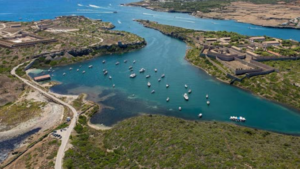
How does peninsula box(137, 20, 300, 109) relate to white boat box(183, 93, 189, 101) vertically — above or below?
above

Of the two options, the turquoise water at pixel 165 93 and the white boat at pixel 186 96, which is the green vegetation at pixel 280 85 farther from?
the white boat at pixel 186 96

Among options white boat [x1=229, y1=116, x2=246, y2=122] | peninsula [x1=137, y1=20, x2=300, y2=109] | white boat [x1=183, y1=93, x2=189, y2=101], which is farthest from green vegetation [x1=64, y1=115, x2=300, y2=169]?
peninsula [x1=137, y1=20, x2=300, y2=109]

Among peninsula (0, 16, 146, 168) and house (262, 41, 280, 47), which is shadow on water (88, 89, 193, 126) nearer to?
peninsula (0, 16, 146, 168)

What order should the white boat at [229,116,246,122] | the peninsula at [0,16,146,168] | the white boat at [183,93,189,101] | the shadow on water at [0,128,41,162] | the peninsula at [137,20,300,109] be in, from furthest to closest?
the peninsula at [137,20,300,109] → the white boat at [183,93,189,101] → the white boat at [229,116,246,122] → the peninsula at [0,16,146,168] → the shadow on water at [0,128,41,162]

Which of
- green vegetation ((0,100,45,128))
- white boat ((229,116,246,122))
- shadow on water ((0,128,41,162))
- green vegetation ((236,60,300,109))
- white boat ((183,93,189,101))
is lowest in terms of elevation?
shadow on water ((0,128,41,162))

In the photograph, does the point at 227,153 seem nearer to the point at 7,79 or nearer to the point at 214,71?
the point at 214,71

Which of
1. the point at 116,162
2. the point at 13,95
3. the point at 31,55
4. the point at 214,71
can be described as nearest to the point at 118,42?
the point at 31,55

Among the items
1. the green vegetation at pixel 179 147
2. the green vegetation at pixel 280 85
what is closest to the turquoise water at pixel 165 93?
the green vegetation at pixel 280 85
